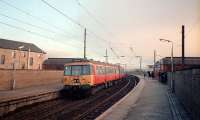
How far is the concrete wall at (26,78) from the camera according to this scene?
25.2 m

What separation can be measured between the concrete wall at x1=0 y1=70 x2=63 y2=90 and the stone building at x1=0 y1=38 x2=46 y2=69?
20566 millimetres

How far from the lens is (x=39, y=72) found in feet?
107

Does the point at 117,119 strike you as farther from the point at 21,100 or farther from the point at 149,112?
the point at 21,100

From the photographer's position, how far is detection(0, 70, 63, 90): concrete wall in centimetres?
2516

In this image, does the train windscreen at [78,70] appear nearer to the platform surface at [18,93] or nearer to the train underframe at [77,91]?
the train underframe at [77,91]

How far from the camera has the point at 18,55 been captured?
2569 inches

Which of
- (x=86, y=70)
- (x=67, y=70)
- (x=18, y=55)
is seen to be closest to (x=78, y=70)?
(x=86, y=70)

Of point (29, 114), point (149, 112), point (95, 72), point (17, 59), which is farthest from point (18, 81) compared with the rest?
point (17, 59)

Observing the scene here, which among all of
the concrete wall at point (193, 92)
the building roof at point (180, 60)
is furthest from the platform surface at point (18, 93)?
the building roof at point (180, 60)

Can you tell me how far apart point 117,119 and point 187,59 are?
207ft

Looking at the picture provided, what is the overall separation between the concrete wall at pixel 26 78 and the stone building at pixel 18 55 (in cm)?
2057

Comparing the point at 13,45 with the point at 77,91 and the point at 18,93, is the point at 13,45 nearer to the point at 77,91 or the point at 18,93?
the point at 18,93

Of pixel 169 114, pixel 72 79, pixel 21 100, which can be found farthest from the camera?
pixel 72 79

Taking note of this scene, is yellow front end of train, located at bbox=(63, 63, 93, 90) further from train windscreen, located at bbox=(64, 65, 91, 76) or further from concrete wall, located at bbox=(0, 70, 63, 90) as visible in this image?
concrete wall, located at bbox=(0, 70, 63, 90)
